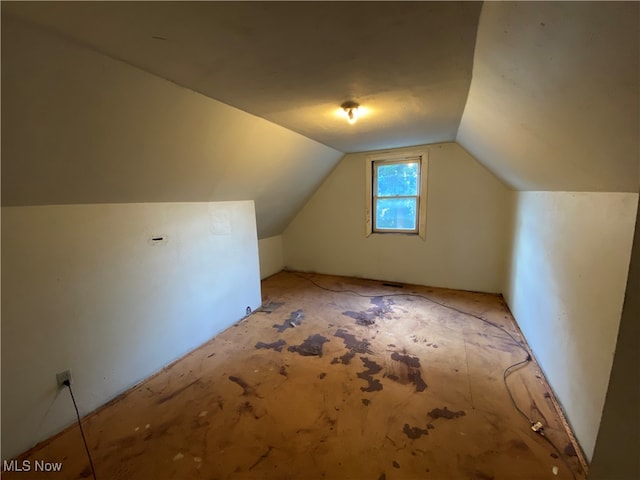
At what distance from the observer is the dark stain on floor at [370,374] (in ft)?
6.56

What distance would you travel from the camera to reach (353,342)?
264 centimetres

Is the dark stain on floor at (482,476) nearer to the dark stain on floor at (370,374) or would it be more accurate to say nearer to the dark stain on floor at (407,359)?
the dark stain on floor at (370,374)

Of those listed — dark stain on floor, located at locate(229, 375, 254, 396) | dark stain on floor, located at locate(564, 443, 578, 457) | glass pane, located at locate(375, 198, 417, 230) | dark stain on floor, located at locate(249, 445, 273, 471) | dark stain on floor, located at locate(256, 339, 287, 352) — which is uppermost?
glass pane, located at locate(375, 198, 417, 230)

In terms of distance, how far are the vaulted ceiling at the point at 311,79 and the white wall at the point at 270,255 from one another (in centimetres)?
261

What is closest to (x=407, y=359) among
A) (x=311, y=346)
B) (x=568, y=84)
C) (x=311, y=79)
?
(x=311, y=346)

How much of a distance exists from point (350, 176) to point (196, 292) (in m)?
2.83

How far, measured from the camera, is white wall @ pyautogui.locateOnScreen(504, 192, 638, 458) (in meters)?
1.26

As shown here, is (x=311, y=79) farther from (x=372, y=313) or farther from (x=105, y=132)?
(x=372, y=313)

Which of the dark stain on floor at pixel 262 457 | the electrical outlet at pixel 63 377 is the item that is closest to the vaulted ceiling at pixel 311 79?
the electrical outlet at pixel 63 377

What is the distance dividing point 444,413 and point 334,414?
72 cm

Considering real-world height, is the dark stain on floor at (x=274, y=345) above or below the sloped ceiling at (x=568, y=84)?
below

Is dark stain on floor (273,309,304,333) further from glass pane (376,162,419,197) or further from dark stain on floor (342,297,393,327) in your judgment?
glass pane (376,162,419,197)

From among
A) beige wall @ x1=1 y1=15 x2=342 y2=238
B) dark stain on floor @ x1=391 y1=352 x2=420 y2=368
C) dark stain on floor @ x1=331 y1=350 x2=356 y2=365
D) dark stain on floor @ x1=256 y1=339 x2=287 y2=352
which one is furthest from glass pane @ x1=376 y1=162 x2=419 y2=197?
dark stain on floor @ x1=256 y1=339 x2=287 y2=352

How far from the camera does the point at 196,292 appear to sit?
2.63 meters
